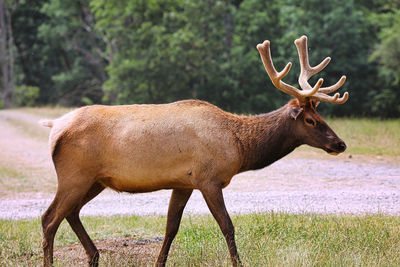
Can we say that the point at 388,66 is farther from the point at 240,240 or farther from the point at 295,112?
the point at 295,112

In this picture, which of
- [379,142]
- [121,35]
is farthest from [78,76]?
[379,142]

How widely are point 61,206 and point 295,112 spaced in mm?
2544

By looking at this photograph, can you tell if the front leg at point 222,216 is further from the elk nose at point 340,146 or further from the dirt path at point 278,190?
the dirt path at point 278,190

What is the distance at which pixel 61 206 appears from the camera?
223 inches

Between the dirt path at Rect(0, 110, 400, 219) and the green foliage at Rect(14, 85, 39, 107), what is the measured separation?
31468 mm

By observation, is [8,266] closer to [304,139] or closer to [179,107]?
[179,107]

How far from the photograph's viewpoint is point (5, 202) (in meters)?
9.98

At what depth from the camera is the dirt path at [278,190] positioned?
8805 millimetres

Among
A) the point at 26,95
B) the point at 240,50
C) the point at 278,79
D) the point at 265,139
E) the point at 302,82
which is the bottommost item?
the point at 26,95

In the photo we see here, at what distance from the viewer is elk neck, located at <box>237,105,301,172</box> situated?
19.6ft

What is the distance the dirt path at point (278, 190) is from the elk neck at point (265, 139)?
81.6 inches

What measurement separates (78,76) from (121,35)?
1399 centimetres

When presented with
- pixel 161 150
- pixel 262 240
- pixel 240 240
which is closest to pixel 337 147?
pixel 262 240

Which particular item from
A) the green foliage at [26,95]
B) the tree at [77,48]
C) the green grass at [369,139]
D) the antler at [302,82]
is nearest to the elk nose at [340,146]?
the antler at [302,82]
